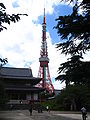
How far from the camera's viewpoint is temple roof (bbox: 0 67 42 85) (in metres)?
64.0

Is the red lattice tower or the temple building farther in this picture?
the red lattice tower

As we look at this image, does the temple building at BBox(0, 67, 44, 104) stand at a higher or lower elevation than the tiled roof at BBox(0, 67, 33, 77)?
lower

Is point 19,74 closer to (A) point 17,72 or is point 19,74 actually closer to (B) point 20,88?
(A) point 17,72

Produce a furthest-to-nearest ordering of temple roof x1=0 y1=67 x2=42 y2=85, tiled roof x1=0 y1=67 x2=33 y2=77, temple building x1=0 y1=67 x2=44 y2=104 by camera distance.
Answer: tiled roof x1=0 y1=67 x2=33 y2=77 < temple roof x1=0 y1=67 x2=42 y2=85 < temple building x1=0 y1=67 x2=44 y2=104

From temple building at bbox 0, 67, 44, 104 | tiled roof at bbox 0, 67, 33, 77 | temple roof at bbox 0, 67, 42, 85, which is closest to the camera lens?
temple building at bbox 0, 67, 44, 104

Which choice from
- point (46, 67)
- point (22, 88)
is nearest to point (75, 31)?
point (22, 88)

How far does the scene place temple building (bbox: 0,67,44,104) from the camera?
60.4 m

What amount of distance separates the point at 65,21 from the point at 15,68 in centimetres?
A: 6209

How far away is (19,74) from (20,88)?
337 inches

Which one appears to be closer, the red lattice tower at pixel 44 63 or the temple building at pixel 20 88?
the temple building at pixel 20 88

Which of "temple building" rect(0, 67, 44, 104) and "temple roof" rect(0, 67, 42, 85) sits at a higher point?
"temple roof" rect(0, 67, 42, 85)

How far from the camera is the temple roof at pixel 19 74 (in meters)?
64.0

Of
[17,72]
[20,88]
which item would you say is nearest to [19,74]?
[17,72]

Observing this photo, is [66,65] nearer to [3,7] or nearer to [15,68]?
[15,68]
